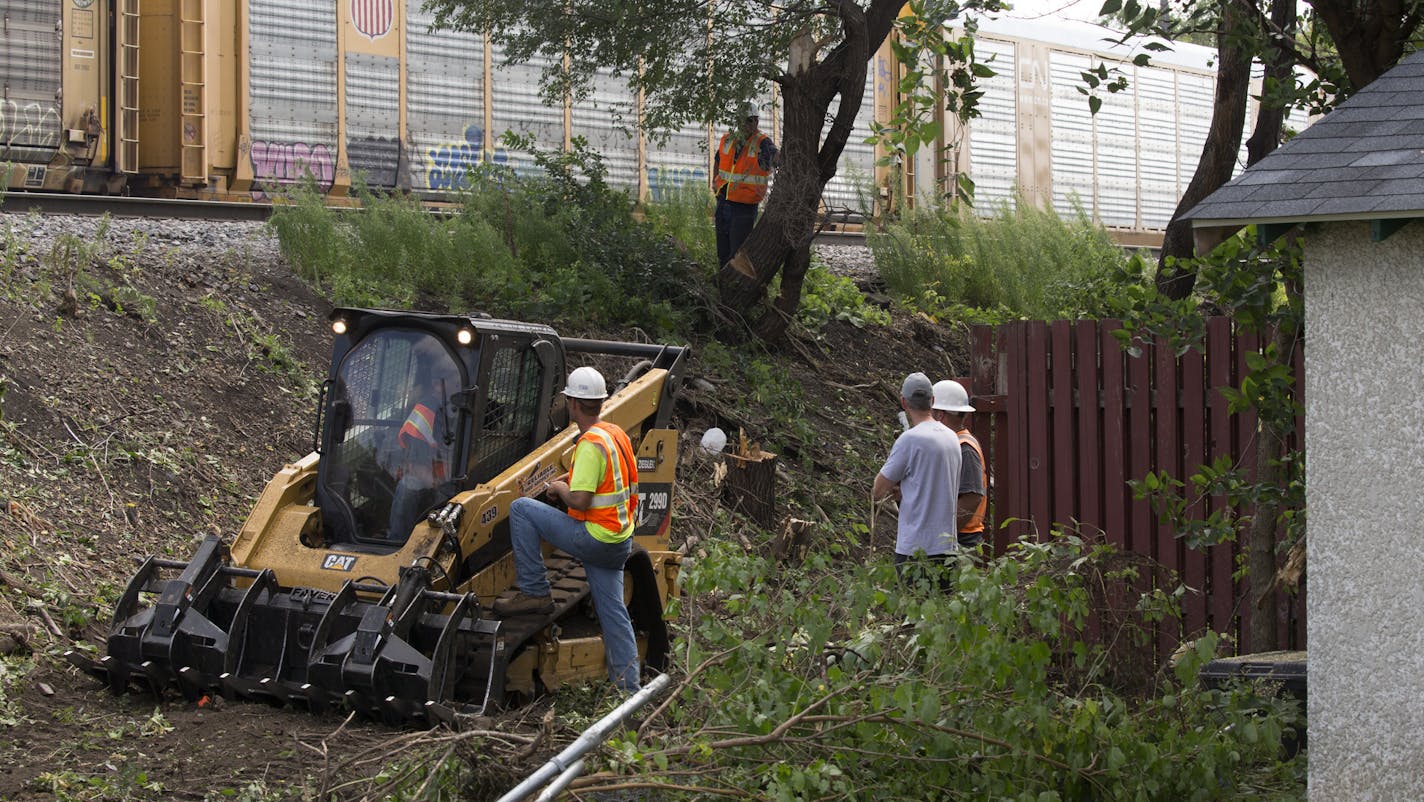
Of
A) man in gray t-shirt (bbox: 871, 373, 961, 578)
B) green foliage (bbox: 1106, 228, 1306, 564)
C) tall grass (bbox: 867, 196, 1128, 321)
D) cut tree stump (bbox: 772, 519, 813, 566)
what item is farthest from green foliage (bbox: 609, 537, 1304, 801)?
tall grass (bbox: 867, 196, 1128, 321)

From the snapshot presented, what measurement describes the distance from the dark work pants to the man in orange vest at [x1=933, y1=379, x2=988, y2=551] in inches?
282

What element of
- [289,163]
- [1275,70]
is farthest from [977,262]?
[1275,70]

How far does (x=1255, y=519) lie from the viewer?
7066 millimetres

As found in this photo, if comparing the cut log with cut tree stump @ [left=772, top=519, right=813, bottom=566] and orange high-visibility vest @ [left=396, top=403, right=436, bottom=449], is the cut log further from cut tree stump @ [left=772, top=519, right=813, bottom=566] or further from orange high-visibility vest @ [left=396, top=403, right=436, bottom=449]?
orange high-visibility vest @ [left=396, top=403, right=436, bottom=449]

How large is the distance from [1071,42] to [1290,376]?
1672 centimetres

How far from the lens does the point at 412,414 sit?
24.4 feet

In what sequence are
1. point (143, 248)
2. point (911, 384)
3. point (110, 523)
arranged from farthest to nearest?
point (143, 248) → point (110, 523) → point (911, 384)

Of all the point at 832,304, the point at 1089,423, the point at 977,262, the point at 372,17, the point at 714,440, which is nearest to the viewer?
the point at 1089,423

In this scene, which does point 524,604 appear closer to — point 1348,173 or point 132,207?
point 1348,173

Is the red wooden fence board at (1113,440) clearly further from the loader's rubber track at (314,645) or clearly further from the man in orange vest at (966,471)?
the loader's rubber track at (314,645)

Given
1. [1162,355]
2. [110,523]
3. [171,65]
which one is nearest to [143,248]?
[171,65]

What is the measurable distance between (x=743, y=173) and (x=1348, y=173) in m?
10.0

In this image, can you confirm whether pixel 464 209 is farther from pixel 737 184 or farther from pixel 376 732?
pixel 376 732

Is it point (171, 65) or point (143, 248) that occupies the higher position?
point (171, 65)
